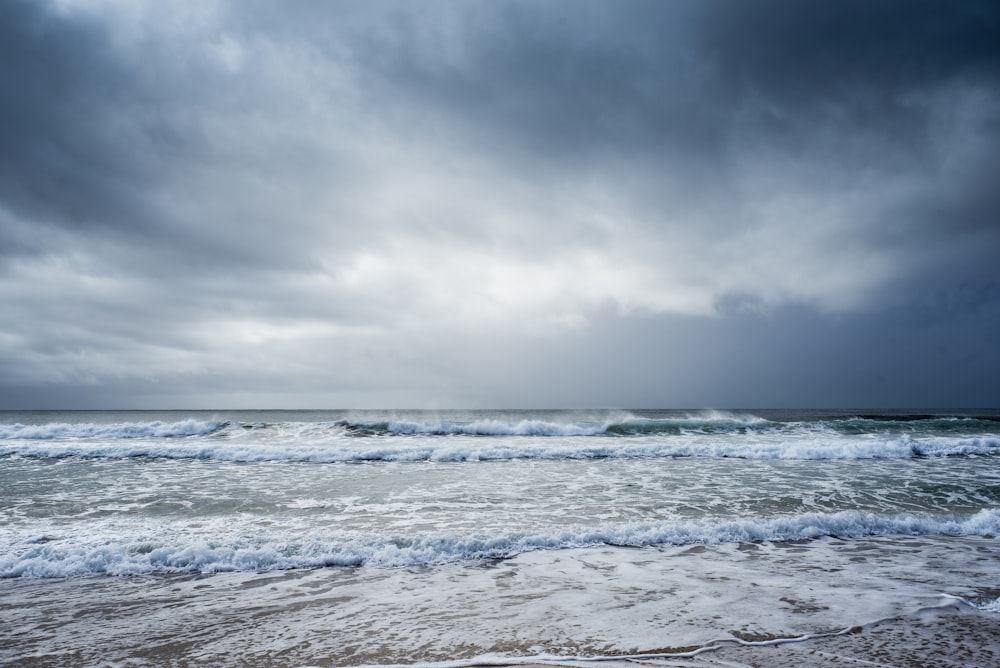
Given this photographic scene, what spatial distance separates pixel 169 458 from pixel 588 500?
58.8ft

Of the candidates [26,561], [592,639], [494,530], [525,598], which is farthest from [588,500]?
[26,561]

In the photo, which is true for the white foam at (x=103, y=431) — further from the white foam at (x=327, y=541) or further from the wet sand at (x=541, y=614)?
the wet sand at (x=541, y=614)

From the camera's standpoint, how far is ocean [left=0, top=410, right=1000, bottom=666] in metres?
4.50

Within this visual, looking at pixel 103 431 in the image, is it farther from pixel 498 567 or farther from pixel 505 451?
pixel 498 567

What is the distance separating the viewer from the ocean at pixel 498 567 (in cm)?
450

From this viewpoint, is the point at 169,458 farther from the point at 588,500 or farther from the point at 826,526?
the point at 826,526

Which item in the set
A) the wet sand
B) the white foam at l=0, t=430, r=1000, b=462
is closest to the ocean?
the wet sand

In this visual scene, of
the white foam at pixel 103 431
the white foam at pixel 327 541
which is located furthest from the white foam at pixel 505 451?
the white foam at pixel 327 541

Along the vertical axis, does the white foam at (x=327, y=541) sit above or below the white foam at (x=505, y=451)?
above

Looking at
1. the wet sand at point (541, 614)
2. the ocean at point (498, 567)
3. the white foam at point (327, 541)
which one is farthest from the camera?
the white foam at point (327, 541)

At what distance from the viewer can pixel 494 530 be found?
28.1 ft

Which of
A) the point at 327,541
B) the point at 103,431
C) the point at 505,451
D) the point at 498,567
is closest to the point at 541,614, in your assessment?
the point at 498,567

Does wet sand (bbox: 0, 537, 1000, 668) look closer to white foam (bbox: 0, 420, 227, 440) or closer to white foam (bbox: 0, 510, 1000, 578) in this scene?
white foam (bbox: 0, 510, 1000, 578)

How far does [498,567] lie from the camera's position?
6.90 meters
